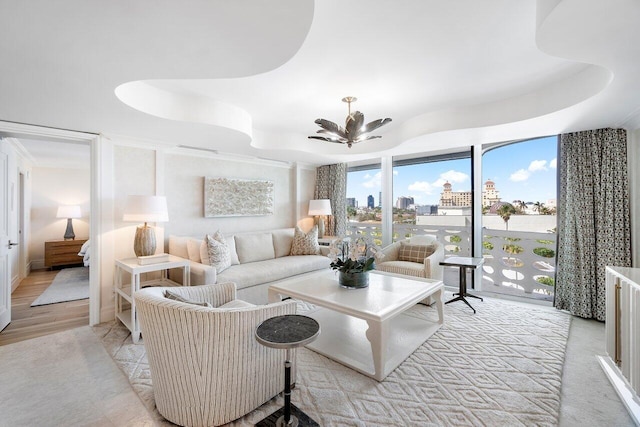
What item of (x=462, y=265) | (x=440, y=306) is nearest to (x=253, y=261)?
(x=440, y=306)

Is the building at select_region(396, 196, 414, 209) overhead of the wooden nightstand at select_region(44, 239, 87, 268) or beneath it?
overhead

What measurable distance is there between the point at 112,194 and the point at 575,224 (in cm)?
547

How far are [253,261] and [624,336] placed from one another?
12.6 feet

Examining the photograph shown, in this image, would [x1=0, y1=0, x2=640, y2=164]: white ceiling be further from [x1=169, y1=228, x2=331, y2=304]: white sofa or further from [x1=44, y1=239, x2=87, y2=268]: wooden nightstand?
[x1=44, y1=239, x2=87, y2=268]: wooden nightstand

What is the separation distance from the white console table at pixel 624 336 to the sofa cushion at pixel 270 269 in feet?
10.5

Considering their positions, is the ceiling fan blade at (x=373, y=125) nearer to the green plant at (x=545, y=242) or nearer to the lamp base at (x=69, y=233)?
the green plant at (x=545, y=242)

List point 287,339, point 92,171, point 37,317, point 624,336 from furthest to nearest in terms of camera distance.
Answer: point 37,317, point 92,171, point 624,336, point 287,339

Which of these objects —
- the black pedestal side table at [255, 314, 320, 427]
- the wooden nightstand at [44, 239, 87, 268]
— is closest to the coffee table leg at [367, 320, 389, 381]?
the black pedestal side table at [255, 314, 320, 427]

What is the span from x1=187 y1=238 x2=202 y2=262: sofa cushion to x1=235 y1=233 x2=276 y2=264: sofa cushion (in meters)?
0.68

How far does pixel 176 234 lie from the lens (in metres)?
4.07

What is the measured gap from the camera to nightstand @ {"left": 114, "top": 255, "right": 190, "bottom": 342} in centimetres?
284

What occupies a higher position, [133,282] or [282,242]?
[282,242]

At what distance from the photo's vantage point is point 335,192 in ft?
18.5

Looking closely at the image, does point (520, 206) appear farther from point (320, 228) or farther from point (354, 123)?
point (320, 228)
